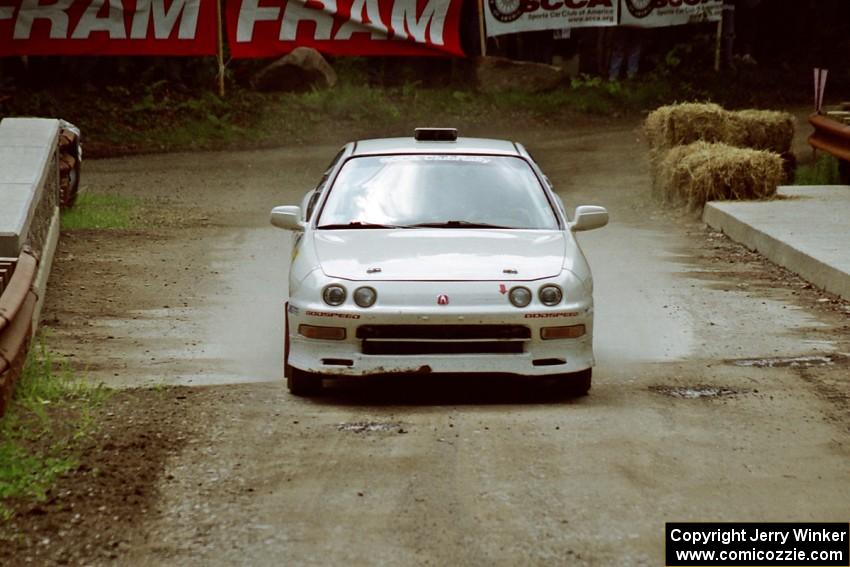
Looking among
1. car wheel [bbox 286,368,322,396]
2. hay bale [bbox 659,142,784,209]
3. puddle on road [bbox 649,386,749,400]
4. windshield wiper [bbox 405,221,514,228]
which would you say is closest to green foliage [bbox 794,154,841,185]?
hay bale [bbox 659,142,784,209]

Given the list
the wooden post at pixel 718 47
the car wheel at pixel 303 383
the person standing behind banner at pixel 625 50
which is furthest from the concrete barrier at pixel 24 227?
the wooden post at pixel 718 47

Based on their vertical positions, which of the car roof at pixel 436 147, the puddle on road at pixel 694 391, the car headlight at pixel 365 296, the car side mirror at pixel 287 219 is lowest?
the puddle on road at pixel 694 391

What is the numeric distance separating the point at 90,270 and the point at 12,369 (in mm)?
5505

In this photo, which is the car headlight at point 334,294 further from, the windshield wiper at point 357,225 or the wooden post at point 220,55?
the wooden post at point 220,55

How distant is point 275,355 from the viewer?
1015 centimetres

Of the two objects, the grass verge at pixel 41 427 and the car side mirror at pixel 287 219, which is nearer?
the grass verge at pixel 41 427

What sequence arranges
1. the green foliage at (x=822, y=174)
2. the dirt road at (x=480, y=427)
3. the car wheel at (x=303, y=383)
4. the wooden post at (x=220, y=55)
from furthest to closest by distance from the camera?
the wooden post at (x=220, y=55) → the green foliage at (x=822, y=174) → the car wheel at (x=303, y=383) → the dirt road at (x=480, y=427)

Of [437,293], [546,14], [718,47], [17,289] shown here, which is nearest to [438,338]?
[437,293]

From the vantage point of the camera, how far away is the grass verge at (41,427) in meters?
6.70

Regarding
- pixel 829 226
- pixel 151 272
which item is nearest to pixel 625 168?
pixel 829 226

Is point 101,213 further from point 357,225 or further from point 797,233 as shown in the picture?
point 357,225

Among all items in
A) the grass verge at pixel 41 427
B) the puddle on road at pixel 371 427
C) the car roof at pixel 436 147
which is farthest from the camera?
the car roof at pixel 436 147

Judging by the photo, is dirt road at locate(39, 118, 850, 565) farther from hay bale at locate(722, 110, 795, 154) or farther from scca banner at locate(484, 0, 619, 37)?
scca banner at locate(484, 0, 619, 37)

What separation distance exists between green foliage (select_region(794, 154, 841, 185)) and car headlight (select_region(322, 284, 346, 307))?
12.4 metres
